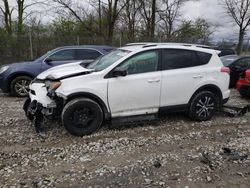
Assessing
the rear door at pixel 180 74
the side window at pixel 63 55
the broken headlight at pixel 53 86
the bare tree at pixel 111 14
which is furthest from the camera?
the bare tree at pixel 111 14

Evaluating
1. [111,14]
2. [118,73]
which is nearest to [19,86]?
[118,73]

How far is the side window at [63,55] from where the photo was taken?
8.02 metres

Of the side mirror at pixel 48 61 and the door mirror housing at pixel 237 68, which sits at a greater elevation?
the side mirror at pixel 48 61

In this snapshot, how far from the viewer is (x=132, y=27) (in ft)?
84.0

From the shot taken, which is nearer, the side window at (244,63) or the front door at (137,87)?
the front door at (137,87)

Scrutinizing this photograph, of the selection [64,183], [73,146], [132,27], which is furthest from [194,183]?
[132,27]

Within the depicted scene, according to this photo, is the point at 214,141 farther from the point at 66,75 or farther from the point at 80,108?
the point at 66,75

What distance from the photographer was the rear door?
5.02 meters

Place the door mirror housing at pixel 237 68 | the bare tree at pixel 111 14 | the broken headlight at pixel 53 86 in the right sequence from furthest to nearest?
the bare tree at pixel 111 14
the door mirror housing at pixel 237 68
the broken headlight at pixel 53 86

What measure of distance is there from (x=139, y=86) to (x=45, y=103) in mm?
1772

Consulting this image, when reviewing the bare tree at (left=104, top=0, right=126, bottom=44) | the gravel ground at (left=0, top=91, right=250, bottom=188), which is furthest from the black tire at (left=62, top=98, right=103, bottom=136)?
the bare tree at (left=104, top=0, right=126, bottom=44)

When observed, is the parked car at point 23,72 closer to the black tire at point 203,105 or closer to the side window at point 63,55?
the side window at point 63,55

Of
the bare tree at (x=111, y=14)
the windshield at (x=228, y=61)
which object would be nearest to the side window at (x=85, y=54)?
the windshield at (x=228, y=61)

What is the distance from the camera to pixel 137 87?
4.75 metres
